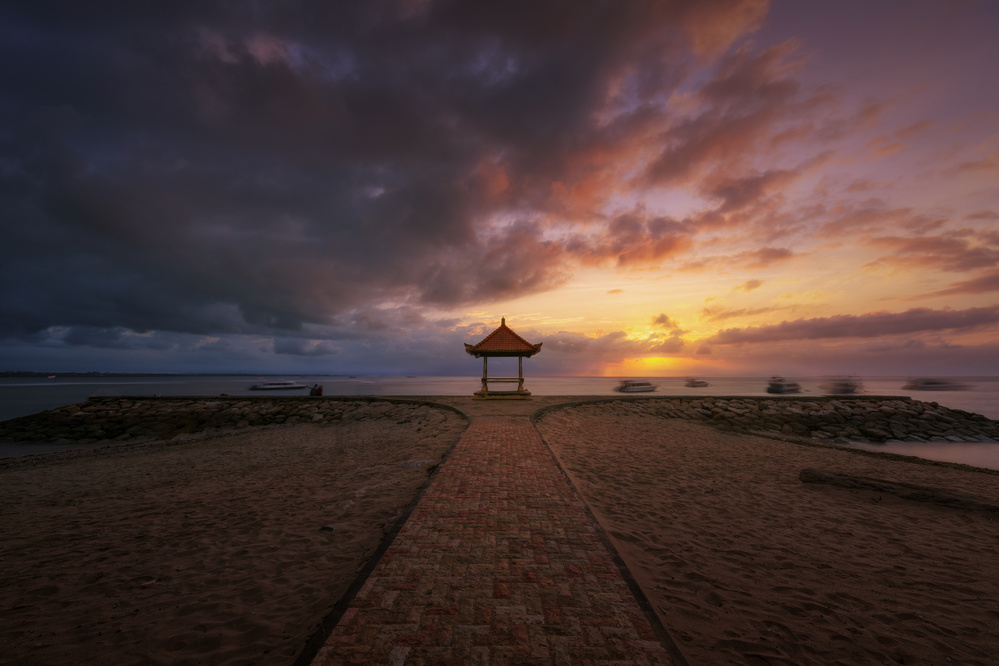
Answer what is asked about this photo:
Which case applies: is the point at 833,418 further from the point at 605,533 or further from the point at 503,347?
the point at 605,533

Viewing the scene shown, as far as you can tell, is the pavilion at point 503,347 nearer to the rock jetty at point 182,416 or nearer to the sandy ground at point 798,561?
the rock jetty at point 182,416

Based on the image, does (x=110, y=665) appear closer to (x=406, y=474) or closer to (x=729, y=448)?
(x=406, y=474)

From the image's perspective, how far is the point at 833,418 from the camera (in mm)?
22141

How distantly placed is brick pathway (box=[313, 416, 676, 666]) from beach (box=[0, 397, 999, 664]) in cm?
63

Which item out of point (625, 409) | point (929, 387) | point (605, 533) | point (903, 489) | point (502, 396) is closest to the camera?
point (605, 533)

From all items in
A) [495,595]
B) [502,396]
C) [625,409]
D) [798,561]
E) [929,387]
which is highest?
[502,396]

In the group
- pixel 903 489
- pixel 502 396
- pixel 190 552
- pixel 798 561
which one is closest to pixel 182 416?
pixel 502 396

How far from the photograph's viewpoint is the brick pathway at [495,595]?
9.52 feet

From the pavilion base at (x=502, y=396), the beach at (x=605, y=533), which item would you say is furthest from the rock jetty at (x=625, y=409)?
the beach at (x=605, y=533)

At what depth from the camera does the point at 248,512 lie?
6.76m

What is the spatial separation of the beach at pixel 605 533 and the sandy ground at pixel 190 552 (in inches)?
1.1

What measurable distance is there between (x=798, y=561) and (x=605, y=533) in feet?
8.75

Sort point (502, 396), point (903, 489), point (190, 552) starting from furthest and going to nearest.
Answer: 1. point (502, 396)
2. point (903, 489)
3. point (190, 552)

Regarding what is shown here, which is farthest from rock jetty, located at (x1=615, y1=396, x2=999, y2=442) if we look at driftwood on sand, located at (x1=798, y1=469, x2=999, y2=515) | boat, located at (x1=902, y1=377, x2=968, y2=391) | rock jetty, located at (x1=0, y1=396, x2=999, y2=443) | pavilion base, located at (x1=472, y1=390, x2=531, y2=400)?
boat, located at (x1=902, y1=377, x2=968, y2=391)
